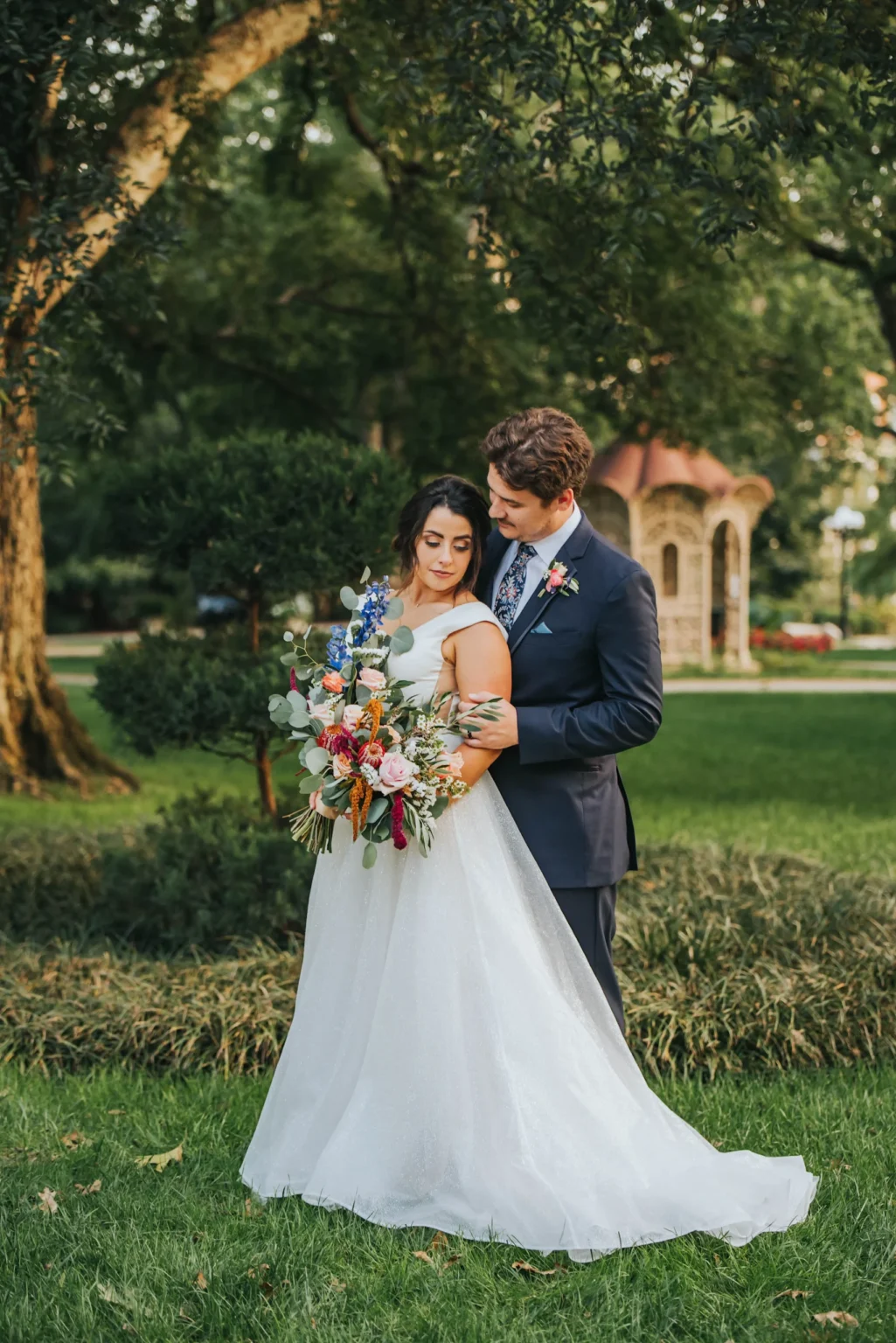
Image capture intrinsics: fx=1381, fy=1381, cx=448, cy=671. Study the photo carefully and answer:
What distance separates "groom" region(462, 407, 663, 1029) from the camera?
145 inches

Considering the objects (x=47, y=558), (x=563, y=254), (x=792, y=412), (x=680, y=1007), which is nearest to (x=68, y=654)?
(x=47, y=558)

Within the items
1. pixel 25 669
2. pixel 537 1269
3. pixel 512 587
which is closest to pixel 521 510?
pixel 512 587

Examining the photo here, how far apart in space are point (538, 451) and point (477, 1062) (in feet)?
5.42

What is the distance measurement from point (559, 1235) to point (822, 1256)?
0.70 meters

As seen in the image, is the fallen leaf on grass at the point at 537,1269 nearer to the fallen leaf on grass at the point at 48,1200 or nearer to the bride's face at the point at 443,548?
the fallen leaf on grass at the point at 48,1200

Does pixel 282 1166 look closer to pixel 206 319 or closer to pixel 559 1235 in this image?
pixel 559 1235

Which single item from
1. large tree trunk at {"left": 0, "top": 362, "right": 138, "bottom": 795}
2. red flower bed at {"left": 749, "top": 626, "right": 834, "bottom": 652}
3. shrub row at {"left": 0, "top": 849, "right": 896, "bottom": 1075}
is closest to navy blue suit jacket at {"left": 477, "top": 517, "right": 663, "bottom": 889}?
shrub row at {"left": 0, "top": 849, "right": 896, "bottom": 1075}

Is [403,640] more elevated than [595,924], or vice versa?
[403,640]

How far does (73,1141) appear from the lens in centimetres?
453

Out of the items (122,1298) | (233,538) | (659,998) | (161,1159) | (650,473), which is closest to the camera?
(122,1298)

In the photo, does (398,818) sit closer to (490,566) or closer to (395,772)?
(395,772)

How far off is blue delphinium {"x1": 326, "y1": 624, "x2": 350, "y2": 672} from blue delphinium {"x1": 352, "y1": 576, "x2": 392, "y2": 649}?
0.11ft

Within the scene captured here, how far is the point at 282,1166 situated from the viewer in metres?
4.01

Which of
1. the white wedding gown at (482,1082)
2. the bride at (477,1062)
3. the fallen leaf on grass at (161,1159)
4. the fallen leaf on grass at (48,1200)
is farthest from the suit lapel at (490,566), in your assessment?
the fallen leaf on grass at (48,1200)
